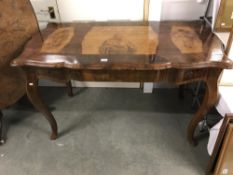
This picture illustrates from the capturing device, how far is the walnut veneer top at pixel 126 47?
1160mm

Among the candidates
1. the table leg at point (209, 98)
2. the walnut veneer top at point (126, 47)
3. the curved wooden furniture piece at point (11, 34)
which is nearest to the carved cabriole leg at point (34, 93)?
the walnut veneer top at point (126, 47)

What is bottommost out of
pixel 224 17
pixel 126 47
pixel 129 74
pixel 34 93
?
pixel 34 93

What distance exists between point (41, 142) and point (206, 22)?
158 centimetres

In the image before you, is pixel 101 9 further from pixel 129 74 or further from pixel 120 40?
pixel 129 74

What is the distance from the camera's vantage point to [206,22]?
59.9 inches

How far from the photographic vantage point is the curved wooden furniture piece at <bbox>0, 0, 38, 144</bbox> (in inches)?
58.2

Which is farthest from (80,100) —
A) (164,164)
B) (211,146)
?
(211,146)

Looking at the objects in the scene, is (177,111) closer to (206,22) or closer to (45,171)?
(206,22)

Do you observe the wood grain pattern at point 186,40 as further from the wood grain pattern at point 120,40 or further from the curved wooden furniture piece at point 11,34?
the curved wooden furniture piece at point 11,34

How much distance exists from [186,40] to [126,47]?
0.39 m

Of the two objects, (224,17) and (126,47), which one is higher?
(224,17)

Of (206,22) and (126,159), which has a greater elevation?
(206,22)

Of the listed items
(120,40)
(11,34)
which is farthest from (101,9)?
(11,34)

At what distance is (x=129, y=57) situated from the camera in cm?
121
